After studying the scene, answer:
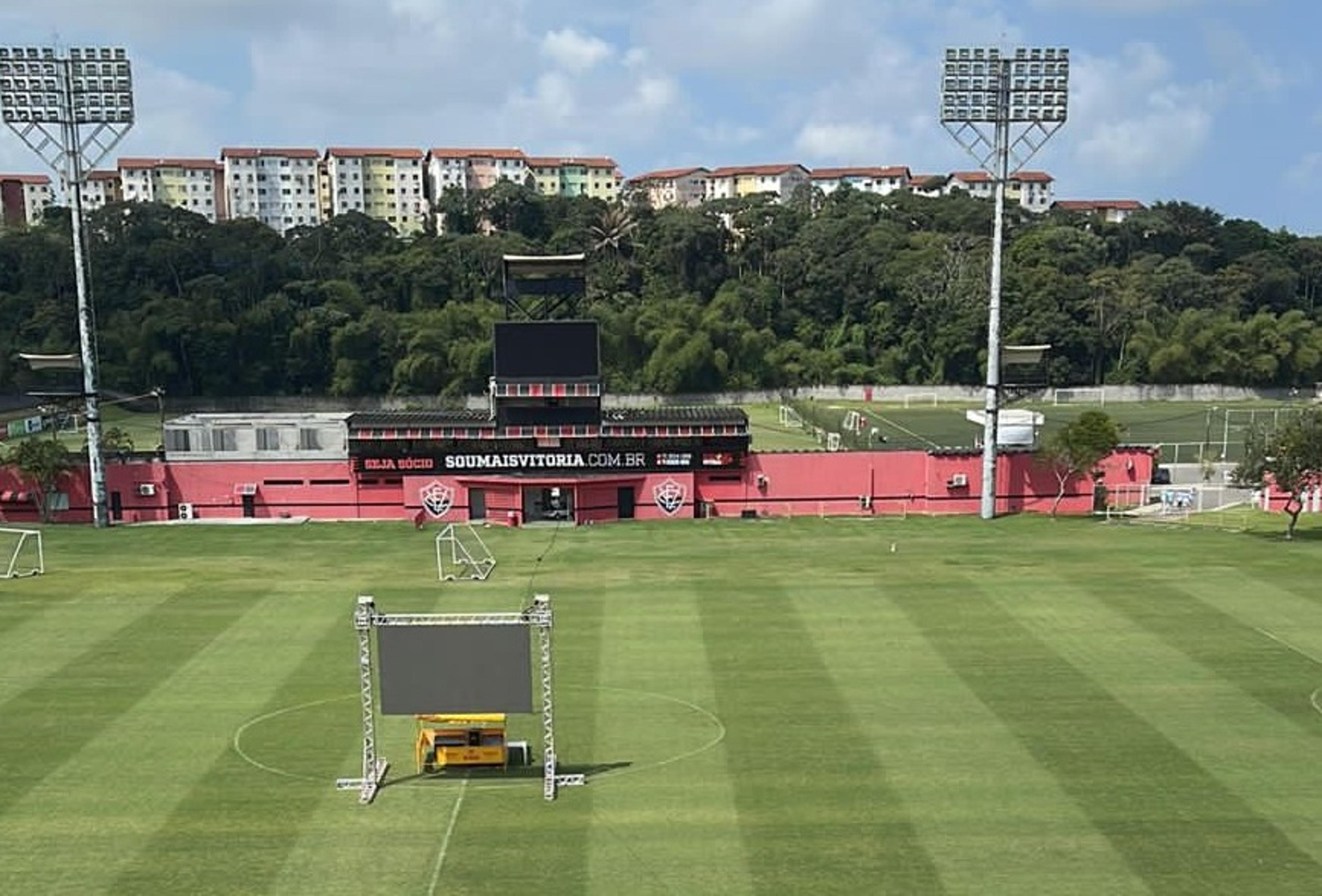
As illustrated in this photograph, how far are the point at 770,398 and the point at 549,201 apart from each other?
56.6 m

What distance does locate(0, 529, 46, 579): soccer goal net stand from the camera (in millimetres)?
46312

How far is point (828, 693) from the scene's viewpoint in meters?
30.3

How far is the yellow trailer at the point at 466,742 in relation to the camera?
25.3 meters

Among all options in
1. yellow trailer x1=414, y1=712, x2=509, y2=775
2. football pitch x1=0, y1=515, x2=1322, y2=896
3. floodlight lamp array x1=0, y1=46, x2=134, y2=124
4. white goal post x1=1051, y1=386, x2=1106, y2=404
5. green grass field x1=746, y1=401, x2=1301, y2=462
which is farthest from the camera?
white goal post x1=1051, y1=386, x2=1106, y2=404

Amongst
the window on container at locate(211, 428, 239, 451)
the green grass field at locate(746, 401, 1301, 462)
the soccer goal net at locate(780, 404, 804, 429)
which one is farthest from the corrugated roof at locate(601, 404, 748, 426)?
the soccer goal net at locate(780, 404, 804, 429)

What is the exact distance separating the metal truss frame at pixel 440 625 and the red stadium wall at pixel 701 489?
36.9 meters

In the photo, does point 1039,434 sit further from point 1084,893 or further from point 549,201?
point 549,201

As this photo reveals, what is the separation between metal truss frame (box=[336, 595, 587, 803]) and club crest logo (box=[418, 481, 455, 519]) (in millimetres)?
36180

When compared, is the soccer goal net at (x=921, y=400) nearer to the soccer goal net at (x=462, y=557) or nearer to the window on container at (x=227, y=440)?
the window on container at (x=227, y=440)

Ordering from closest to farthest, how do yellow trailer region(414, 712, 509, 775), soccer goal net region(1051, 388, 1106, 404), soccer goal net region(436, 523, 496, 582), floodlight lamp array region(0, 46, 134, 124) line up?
1. yellow trailer region(414, 712, 509, 775)
2. soccer goal net region(436, 523, 496, 582)
3. floodlight lamp array region(0, 46, 134, 124)
4. soccer goal net region(1051, 388, 1106, 404)

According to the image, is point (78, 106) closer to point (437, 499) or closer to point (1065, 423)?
point (437, 499)

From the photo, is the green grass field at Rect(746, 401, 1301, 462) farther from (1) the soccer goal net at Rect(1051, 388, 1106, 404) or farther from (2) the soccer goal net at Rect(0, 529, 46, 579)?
Result: (2) the soccer goal net at Rect(0, 529, 46, 579)

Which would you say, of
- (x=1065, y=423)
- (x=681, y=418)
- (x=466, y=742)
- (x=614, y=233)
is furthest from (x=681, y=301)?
(x=466, y=742)

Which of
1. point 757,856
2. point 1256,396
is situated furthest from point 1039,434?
point 1256,396
